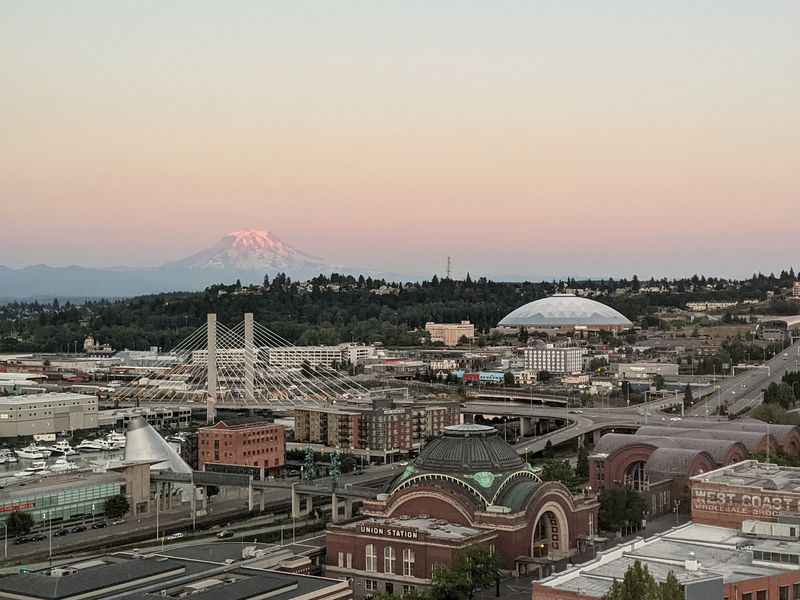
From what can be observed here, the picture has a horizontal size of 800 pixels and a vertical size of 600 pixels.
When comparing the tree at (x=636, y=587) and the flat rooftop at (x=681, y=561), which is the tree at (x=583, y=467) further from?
the tree at (x=636, y=587)

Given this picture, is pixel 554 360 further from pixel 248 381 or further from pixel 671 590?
pixel 671 590

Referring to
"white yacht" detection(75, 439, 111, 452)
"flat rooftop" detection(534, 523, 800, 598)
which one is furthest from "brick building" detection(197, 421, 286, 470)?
"flat rooftop" detection(534, 523, 800, 598)

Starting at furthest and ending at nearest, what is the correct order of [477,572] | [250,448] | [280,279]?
1. [280,279]
2. [250,448]
3. [477,572]

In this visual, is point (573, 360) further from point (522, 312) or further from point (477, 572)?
point (477, 572)

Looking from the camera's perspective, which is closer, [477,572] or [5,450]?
[477,572]

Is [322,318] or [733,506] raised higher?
[322,318]

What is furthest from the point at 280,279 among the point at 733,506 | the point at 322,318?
the point at 733,506
